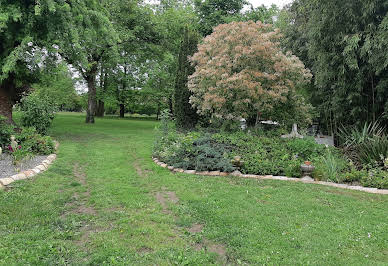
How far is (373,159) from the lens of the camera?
530 cm

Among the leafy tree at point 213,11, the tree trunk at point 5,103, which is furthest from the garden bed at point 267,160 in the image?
the leafy tree at point 213,11

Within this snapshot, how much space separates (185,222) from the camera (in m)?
3.06

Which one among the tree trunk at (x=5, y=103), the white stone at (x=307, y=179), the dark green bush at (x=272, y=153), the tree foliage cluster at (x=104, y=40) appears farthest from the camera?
the tree trunk at (x=5, y=103)

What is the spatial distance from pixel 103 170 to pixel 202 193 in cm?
241

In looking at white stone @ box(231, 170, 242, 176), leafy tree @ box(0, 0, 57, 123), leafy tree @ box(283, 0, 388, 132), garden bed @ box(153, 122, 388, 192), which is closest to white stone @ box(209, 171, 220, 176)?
garden bed @ box(153, 122, 388, 192)

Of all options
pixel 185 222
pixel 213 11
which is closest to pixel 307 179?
pixel 185 222

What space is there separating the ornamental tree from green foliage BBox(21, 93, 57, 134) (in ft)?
16.8

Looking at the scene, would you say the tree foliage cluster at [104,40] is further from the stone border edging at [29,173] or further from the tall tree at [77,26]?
the stone border edging at [29,173]

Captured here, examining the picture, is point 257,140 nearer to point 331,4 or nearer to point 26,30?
point 331,4

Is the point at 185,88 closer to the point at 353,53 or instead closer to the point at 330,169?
the point at 353,53

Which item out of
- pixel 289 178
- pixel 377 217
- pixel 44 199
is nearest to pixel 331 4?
pixel 289 178

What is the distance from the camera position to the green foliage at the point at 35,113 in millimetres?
8242

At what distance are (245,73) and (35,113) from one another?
6695 mm

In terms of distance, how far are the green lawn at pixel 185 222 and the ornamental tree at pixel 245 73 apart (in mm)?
3481
